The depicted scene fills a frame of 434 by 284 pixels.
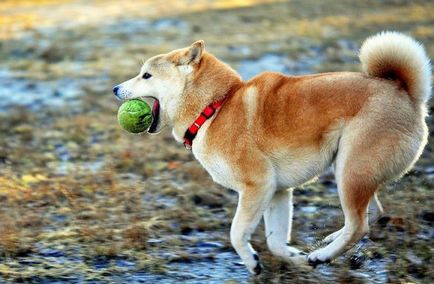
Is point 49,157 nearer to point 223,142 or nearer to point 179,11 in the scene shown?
point 223,142

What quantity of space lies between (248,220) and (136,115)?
1.34 metres

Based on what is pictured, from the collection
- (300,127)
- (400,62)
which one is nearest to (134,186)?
(300,127)

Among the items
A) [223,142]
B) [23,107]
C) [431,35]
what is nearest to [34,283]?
[223,142]

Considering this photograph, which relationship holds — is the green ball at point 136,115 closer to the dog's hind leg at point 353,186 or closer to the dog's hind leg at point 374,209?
the dog's hind leg at point 353,186

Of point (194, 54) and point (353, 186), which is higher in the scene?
point (194, 54)

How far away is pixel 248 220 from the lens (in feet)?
17.8

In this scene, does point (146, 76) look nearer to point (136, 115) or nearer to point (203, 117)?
point (136, 115)

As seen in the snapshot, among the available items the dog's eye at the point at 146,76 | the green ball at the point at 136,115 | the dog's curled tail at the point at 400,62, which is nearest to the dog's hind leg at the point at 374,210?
the dog's curled tail at the point at 400,62

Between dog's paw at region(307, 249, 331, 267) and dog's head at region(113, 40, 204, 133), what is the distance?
1.47m

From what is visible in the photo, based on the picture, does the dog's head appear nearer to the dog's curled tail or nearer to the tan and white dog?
the tan and white dog

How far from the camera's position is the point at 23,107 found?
10.7m

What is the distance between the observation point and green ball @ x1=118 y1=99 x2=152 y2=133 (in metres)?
6.18

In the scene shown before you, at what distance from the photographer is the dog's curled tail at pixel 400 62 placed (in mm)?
5293

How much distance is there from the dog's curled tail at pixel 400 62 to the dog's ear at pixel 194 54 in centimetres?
118
